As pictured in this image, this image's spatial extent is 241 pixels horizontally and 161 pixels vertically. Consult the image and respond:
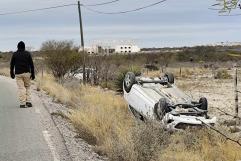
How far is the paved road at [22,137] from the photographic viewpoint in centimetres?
1027

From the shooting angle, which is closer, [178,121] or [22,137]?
[22,137]

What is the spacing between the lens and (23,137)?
12242 mm

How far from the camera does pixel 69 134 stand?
516 inches

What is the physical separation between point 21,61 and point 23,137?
20.7ft

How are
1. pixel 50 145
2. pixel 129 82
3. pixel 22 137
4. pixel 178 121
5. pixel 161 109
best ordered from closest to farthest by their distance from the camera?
pixel 50 145 < pixel 22 137 < pixel 178 121 < pixel 161 109 < pixel 129 82

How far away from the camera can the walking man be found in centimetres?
1817

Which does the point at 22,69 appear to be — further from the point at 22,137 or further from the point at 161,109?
the point at 22,137

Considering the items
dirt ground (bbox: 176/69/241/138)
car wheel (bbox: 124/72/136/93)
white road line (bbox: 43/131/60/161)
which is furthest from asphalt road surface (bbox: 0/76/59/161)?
dirt ground (bbox: 176/69/241/138)

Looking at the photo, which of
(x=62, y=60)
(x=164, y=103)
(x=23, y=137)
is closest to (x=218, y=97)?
(x=62, y=60)

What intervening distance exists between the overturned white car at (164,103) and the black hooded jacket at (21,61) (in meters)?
3.23

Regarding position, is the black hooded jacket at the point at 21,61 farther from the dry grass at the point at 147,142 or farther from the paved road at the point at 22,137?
the dry grass at the point at 147,142

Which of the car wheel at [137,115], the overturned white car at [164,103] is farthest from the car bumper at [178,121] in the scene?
the car wheel at [137,115]

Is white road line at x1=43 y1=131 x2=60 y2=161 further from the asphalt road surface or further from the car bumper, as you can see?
the car bumper

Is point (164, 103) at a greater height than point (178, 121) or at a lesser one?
greater
